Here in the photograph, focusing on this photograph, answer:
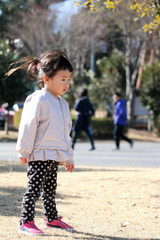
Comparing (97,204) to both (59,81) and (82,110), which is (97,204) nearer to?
(59,81)

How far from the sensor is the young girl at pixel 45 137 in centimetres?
394

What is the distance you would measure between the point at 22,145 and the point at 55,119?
1.18 ft

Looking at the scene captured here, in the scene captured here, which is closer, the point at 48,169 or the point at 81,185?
the point at 48,169

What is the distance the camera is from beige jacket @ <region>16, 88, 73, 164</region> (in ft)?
12.9

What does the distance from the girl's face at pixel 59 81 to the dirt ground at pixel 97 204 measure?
122cm

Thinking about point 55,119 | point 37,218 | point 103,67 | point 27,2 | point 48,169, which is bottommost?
point 37,218

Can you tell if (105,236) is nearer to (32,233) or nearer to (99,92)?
(32,233)

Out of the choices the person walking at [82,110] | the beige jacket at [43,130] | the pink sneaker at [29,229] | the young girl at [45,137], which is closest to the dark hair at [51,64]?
the young girl at [45,137]

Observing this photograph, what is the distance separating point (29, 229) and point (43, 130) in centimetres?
82

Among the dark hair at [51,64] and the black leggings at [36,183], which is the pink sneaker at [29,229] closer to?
the black leggings at [36,183]

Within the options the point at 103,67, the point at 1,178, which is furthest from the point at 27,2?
the point at 1,178

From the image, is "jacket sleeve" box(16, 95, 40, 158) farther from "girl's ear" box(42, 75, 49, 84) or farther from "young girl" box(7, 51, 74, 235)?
"girl's ear" box(42, 75, 49, 84)

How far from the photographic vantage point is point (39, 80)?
4.20m

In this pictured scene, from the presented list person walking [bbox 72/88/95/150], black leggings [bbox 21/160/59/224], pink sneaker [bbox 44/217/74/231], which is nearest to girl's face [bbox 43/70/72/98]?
black leggings [bbox 21/160/59/224]
